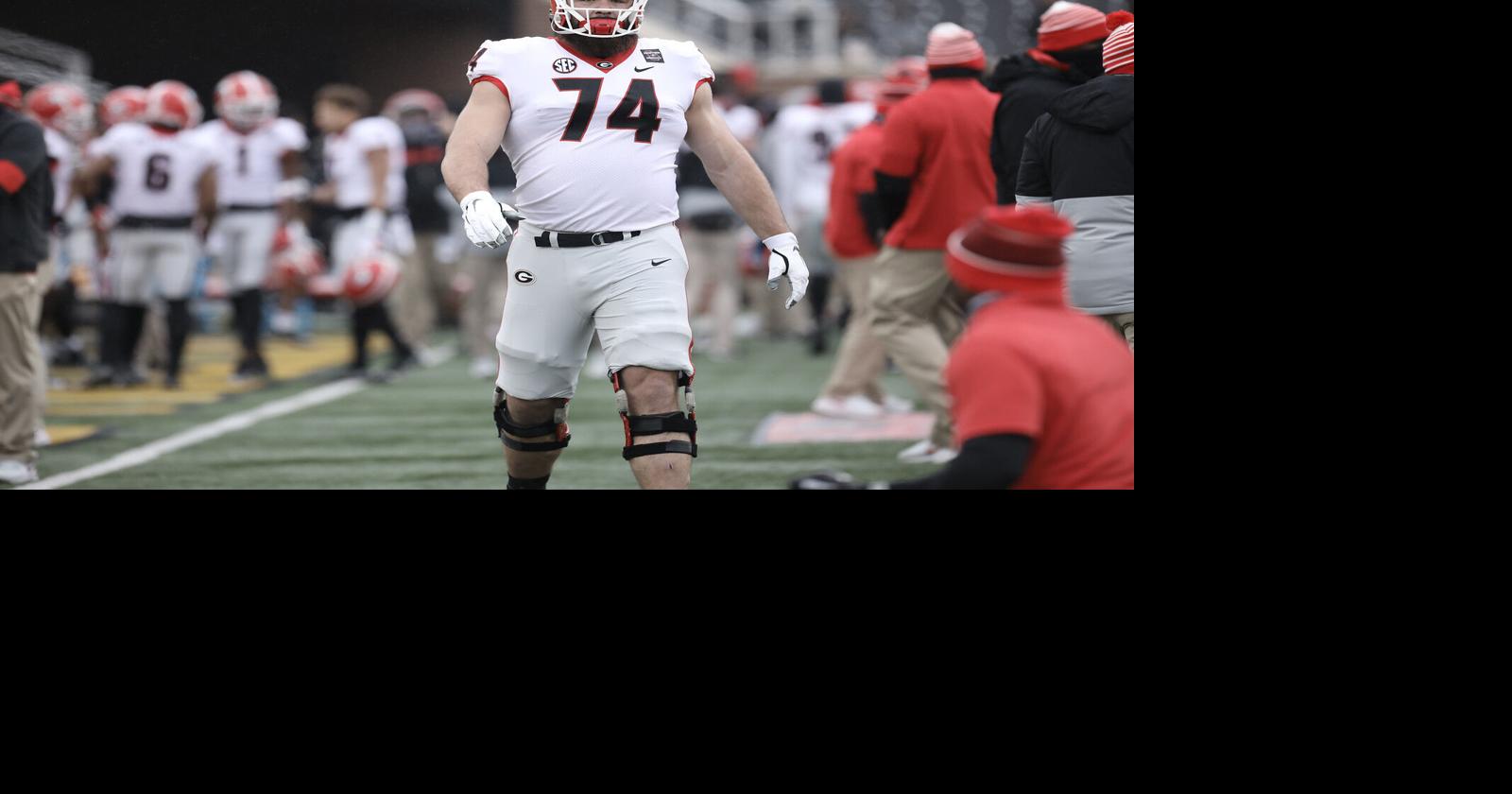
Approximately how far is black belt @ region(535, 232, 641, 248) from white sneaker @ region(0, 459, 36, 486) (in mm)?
2825

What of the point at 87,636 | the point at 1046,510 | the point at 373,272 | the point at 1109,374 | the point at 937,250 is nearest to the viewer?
the point at 1109,374

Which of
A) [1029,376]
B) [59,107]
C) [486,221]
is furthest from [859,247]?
[1029,376]

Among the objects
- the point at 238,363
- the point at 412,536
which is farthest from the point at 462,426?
the point at 412,536

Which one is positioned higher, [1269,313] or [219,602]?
[1269,313]

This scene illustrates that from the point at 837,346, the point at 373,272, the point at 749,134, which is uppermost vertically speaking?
the point at 749,134

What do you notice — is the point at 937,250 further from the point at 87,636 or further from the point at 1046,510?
the point at 87,636

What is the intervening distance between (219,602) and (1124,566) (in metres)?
2.08

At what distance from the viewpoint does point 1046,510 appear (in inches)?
136

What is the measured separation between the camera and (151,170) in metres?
8.54

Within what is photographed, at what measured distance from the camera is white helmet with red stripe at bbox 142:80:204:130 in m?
8.52

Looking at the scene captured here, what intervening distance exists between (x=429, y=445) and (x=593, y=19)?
11.0 ft

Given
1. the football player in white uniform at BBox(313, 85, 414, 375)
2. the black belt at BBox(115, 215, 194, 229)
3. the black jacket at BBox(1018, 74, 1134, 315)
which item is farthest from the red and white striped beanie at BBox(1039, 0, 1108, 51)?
the black belt at BBox(115, 215, 194, 229)

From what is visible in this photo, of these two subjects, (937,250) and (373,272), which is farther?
(373,272)

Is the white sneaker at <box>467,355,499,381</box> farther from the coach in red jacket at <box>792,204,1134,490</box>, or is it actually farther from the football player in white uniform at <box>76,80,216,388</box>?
the coach in red jacket at <box>792,204,1134,490</box>
